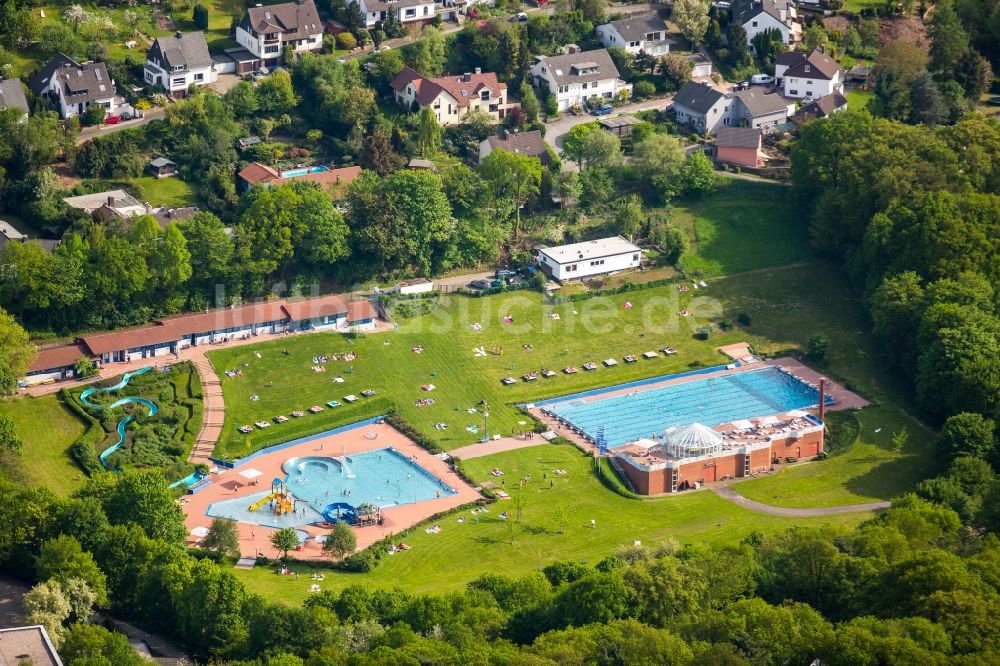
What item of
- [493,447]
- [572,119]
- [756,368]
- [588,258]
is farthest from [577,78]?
[493,447]

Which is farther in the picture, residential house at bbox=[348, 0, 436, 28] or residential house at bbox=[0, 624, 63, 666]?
residential house at bbox=[348, 0, 436, 28]

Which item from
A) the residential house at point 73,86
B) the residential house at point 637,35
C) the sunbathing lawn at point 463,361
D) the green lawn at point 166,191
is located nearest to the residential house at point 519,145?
the sunbathing lawn at point 463,361

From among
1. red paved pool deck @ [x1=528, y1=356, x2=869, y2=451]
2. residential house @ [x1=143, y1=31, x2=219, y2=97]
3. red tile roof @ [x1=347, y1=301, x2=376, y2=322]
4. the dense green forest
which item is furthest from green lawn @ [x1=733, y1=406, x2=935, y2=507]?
residential house @ [x1=143, y1=31, x2=219, y2=97]

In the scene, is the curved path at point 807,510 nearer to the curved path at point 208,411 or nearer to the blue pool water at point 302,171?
the curved path at point 208,411

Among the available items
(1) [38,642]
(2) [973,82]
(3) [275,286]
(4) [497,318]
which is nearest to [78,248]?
(3) [275,286]

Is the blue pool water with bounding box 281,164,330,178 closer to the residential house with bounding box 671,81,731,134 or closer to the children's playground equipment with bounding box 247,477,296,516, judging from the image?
the residential house with bounding box 671,81,731,134
